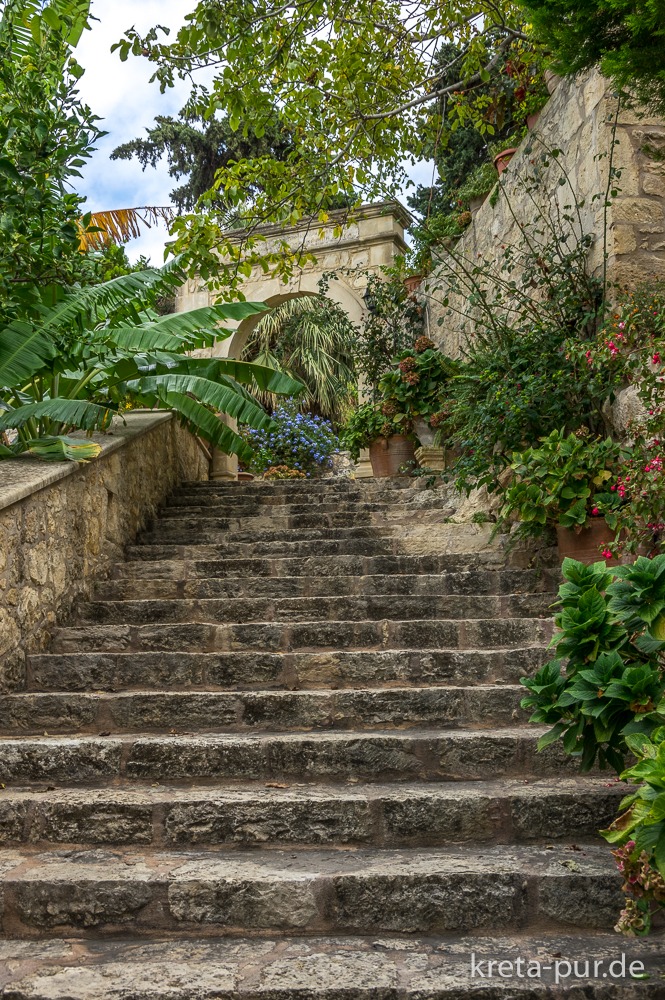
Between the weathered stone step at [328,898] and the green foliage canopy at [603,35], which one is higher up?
the green foliage canopy at [603,35]

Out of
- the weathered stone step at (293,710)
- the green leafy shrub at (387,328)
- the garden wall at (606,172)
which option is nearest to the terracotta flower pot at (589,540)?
the weathered stone step at (293,710)

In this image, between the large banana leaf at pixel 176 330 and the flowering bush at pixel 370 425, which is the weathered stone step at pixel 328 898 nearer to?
the large banana leaf at pixel 176 330

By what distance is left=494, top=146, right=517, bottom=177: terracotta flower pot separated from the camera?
6.58m

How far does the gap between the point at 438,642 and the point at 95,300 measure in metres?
2.77

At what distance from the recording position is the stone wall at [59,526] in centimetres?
371

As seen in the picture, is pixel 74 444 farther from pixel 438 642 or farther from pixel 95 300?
pixel 438 642

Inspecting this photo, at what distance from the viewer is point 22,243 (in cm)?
418

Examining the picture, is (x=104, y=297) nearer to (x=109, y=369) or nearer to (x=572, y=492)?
(x=109, y=369)

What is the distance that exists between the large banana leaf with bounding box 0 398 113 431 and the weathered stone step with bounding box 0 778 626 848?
2.20 m

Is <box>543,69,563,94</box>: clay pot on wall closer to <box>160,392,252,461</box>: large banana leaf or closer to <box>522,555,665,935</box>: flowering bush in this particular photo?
<box>160,392,252,461</box>: large banana leaf

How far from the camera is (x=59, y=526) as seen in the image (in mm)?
4262

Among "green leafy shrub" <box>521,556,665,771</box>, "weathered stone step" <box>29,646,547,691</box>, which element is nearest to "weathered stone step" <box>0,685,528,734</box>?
"weathered stone step" <box>29,646,547,691</box>

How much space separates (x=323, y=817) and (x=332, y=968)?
1.93ft

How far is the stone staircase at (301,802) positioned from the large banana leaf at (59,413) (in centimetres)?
90
